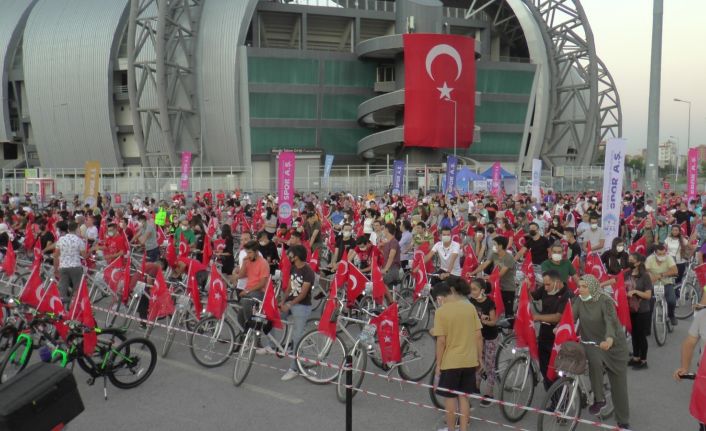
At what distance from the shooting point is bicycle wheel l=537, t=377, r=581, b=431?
20.7 feet

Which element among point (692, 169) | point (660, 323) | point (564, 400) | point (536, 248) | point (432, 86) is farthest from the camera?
point (432, 86)

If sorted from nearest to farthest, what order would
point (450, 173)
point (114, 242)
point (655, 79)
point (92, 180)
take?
1. point (114, 242)
2. point (655, 79)
3. point (92, 180)
4. point (450, 173)

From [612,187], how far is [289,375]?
28.6 feet

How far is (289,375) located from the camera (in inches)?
324

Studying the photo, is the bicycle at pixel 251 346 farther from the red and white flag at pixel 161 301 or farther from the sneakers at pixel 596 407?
the sneakers at pixel 596 407

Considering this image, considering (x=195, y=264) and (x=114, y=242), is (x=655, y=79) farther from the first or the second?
(x=114, y=242)

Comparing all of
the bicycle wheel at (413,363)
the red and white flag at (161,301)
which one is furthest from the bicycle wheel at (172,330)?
the bicycle wheel at (413,363)

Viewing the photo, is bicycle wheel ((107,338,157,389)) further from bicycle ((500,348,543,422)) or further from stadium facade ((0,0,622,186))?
stadium facade ((0,0,622,186))

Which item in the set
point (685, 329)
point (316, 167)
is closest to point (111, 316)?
point (685, 329)

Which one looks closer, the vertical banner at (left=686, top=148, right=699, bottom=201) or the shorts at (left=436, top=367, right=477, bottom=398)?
the shorts at (left=436, top=367, right=477, bottom=398)

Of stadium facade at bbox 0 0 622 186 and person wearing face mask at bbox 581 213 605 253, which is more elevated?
stadium facade at bbox 0 0 622 186

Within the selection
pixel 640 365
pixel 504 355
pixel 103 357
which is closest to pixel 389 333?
pixel 504 355

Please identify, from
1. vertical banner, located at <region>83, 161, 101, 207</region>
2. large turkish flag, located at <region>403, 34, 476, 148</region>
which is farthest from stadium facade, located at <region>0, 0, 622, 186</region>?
vertical banner, located at <region>83, 161, 101, 207</region>

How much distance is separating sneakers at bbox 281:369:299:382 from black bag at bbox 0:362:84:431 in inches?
149
